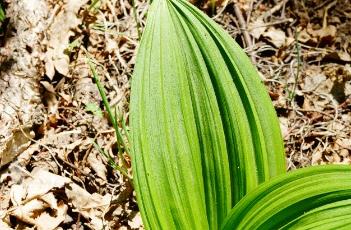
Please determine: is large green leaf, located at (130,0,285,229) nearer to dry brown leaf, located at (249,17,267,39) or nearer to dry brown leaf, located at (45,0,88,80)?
dry brown leaf, located at (45,0,88,80)

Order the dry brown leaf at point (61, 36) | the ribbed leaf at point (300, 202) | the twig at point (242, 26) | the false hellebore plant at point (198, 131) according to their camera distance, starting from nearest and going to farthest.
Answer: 1. the ribbed leaf at point (300, 202)
2. the false hellebore plant at point (198, 131)
3. the dry brown leaf at point (61, 36)
4. the twig at point (242, 26)

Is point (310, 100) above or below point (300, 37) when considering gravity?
below

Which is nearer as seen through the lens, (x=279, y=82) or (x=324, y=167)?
(x=324, y=167)

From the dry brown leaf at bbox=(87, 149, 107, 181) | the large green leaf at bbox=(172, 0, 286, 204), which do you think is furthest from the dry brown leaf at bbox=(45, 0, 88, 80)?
the large green leaf at bbox=(172, 0, 286, 204)

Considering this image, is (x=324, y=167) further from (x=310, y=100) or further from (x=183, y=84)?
(x=310, y=100)

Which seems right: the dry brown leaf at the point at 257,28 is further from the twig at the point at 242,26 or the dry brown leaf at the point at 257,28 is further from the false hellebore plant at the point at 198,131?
the false hellebore plant at the point at 198,131

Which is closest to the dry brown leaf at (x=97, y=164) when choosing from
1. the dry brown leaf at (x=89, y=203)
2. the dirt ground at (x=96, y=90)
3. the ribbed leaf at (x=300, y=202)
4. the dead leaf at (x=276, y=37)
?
the dirt ground at (x=96, y=90)

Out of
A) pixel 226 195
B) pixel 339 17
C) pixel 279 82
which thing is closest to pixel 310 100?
pixel 279 82
